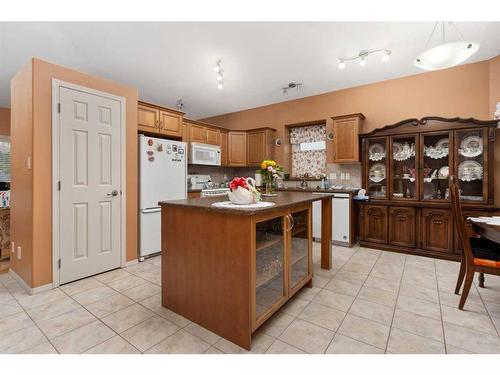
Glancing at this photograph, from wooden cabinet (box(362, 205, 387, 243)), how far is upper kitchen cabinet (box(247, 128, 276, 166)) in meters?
2.26

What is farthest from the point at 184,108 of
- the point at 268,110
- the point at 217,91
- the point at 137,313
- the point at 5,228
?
the point at 137,313

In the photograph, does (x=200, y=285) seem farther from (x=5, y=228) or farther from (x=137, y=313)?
(x=5, y=228)

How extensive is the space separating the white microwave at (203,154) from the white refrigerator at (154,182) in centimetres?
70

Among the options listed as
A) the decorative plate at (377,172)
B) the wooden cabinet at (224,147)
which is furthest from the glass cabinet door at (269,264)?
the wooden cabinet at (224,147)

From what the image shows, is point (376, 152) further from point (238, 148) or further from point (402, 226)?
point (238, 148)

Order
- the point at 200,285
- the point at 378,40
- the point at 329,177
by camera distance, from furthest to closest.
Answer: the point at 329,177 < the point at 378,40 < the point at 200,285

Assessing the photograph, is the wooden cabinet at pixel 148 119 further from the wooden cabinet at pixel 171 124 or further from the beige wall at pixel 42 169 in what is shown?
the beige wall at pixel 42 169

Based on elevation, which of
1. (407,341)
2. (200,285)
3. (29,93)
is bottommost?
(407,341)

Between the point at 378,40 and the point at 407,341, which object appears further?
the point at 378,40

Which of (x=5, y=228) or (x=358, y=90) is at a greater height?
(x=358, y=90)

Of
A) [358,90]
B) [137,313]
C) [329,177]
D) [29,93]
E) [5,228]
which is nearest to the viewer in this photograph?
[137,313]

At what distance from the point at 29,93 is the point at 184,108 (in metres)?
3.38

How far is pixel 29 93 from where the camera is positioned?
238 cm

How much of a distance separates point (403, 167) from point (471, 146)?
834 millimetres
